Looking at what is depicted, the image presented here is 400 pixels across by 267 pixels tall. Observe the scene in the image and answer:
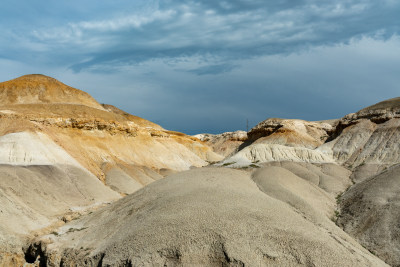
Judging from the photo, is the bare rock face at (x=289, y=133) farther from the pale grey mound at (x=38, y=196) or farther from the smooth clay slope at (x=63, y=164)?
the pale grey mound at (x=38, y=196)

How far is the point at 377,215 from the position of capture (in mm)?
24812

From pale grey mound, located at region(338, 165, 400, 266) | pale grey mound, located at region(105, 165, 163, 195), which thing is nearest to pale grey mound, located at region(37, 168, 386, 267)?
pale grey mound, located at region(338, 165, 400, 266)

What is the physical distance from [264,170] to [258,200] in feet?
42.0

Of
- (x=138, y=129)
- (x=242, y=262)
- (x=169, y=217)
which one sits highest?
(x=138, y=129)

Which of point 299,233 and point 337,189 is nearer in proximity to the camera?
point 299,233

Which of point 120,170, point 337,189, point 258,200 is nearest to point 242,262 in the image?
point 258,200

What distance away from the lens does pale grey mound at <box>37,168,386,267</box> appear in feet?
48.0

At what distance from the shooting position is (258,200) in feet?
64.8

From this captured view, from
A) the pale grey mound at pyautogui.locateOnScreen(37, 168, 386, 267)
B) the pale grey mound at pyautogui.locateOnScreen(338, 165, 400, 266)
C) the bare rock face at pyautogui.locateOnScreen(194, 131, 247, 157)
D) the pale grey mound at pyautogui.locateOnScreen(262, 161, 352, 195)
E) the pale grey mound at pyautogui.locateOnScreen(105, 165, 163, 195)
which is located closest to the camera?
the pale grey mound at pyautogui.locateOnScreen(37, 168, 386, 267)

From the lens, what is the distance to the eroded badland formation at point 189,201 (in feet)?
50.5

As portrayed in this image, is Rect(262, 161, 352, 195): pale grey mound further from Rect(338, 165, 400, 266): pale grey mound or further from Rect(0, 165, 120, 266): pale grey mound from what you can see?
Rect(0, 165, 120, 266): pale grey mound

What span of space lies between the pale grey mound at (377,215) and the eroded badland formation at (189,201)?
0.10 m

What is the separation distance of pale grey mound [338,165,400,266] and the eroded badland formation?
0.31 ft

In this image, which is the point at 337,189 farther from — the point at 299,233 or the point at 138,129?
the point at 138,129
